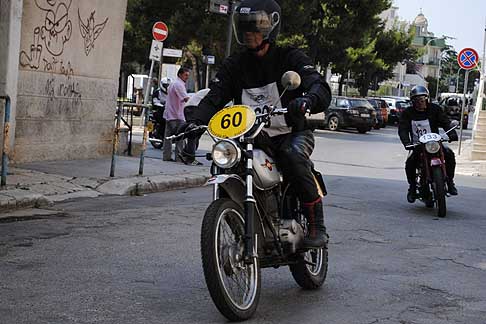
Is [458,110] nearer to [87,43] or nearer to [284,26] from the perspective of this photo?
[284,26]

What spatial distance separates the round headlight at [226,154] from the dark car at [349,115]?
34333 mm

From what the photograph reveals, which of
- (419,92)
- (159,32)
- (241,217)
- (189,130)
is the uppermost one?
(159,32)

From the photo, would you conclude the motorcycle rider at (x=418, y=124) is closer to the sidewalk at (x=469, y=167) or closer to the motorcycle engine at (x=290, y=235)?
the motorcycle engine at (x=290, y=235)

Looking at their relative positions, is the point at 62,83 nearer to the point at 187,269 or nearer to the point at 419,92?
the point at 419,92

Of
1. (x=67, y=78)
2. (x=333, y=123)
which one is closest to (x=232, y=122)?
(x=67, y=78)

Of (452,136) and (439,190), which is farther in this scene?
(452,136)

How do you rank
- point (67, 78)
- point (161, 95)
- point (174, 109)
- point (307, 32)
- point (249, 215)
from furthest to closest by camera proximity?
1. point (307, 32)
2. point (161, 95)
3. point (174, 109)
4. point (67, 78)
5. point (249, 215)

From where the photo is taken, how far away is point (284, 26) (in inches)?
1716

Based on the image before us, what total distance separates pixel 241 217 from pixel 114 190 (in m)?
6.55

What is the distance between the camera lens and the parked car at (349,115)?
39156mm

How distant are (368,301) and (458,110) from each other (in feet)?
159

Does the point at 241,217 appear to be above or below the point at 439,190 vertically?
above

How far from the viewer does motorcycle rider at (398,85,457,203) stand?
1173 cm

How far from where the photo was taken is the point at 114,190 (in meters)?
11.4
